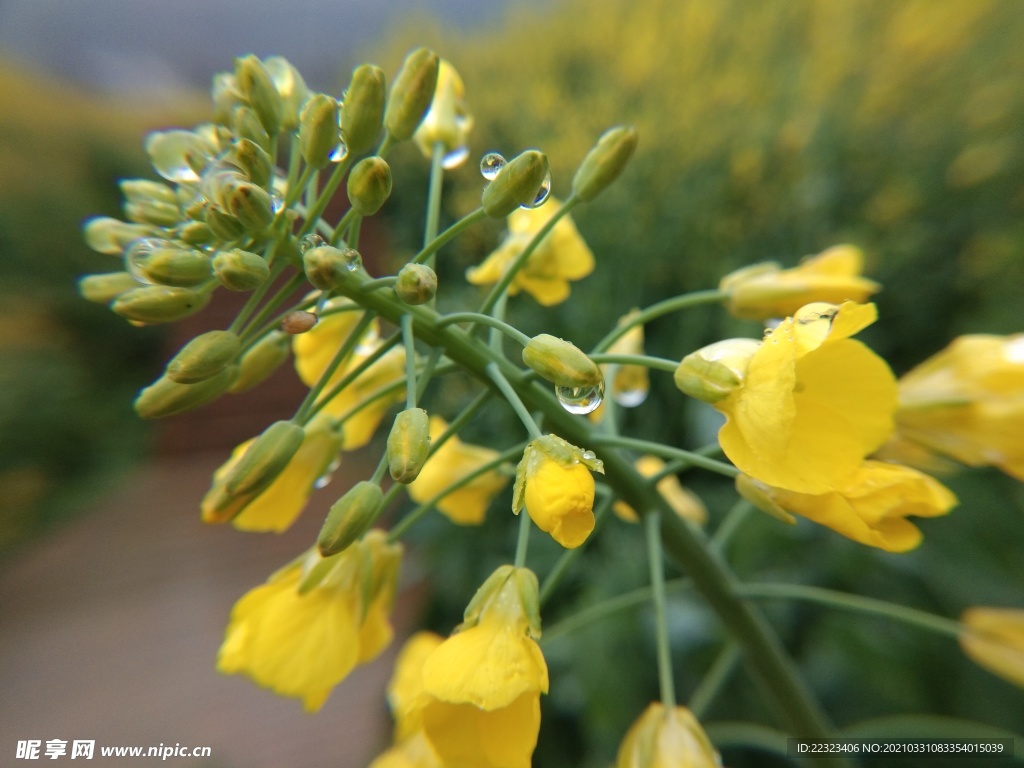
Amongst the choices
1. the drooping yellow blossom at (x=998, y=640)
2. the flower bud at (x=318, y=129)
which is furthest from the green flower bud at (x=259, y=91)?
the drooping yellow blossom at (x=998, y=640)

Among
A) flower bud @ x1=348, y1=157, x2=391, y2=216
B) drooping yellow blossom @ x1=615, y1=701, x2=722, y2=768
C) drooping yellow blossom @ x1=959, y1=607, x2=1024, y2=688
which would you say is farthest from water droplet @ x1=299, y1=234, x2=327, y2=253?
drooping yellow blossom @ x1=959, y1=607, x2=1024, y2=688

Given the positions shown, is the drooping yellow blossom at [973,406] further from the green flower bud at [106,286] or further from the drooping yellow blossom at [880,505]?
the green flower bud at [106,286]

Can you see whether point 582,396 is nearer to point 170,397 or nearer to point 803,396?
point 803,396

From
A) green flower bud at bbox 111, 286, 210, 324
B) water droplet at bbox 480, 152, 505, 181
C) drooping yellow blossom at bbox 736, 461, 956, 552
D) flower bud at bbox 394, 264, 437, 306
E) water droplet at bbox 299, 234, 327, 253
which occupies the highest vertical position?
green flower bud at bbox 111, 286, 210, 324

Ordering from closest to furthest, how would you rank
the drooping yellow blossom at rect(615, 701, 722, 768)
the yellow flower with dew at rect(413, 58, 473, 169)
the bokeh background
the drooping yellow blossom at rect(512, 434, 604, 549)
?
the drooping yellow blossom at rect(512, 434, 604, 549), the drooping yellow blossom at rect(615, 701, 722, 768), the yellow flower with dew at rect(413, 58, 473, 169), the bokeh background

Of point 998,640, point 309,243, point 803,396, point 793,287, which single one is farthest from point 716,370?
point 998,640

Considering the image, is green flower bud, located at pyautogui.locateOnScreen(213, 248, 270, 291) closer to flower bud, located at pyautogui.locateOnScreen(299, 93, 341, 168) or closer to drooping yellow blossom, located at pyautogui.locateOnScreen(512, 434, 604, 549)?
flower bud, located at pyautogui.locateOnScreen(299, 93, 341, 168)

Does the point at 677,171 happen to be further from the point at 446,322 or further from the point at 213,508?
the point at 213,508

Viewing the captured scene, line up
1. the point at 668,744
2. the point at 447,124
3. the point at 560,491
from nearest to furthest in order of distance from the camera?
the point at 560,491 < the point at 668,744 < the point at 447,124
